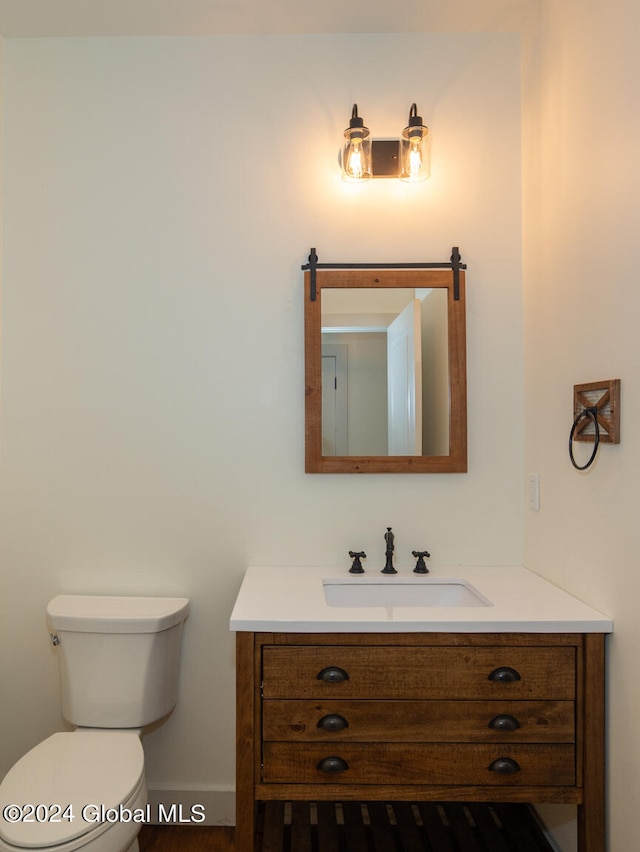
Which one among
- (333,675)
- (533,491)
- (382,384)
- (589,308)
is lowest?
(333,675)

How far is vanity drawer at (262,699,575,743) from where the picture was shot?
4.84ft

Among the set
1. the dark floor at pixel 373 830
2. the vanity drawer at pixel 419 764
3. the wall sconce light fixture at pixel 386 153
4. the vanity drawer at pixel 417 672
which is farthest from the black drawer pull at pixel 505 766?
the wall sconce light fixture at pixel 386 153

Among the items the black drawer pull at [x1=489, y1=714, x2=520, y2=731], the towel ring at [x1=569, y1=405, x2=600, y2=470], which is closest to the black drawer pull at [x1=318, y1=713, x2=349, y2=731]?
the black drawer pull at [x1=489, y1=714, x2=520, y2=731]

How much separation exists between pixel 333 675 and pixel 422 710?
243 millimetres

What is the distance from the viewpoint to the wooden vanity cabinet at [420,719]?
147cm

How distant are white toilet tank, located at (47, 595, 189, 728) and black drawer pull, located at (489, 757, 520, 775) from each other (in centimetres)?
105

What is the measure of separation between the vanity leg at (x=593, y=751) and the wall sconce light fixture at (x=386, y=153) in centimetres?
155

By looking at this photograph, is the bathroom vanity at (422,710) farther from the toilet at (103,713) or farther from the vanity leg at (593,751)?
the toilet at (103,713)

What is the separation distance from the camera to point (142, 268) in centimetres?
207

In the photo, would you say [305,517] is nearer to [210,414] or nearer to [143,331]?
[210,414]

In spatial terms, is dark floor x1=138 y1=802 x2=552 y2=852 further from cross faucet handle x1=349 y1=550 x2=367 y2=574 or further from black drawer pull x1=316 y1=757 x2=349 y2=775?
cross faucet handle x1=349 y1=550 x2=367 y2=574

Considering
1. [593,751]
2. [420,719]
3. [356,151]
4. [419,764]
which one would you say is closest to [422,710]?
[420,719]

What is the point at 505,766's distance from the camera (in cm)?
146

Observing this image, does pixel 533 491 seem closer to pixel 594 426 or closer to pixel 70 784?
pixel 594 426
